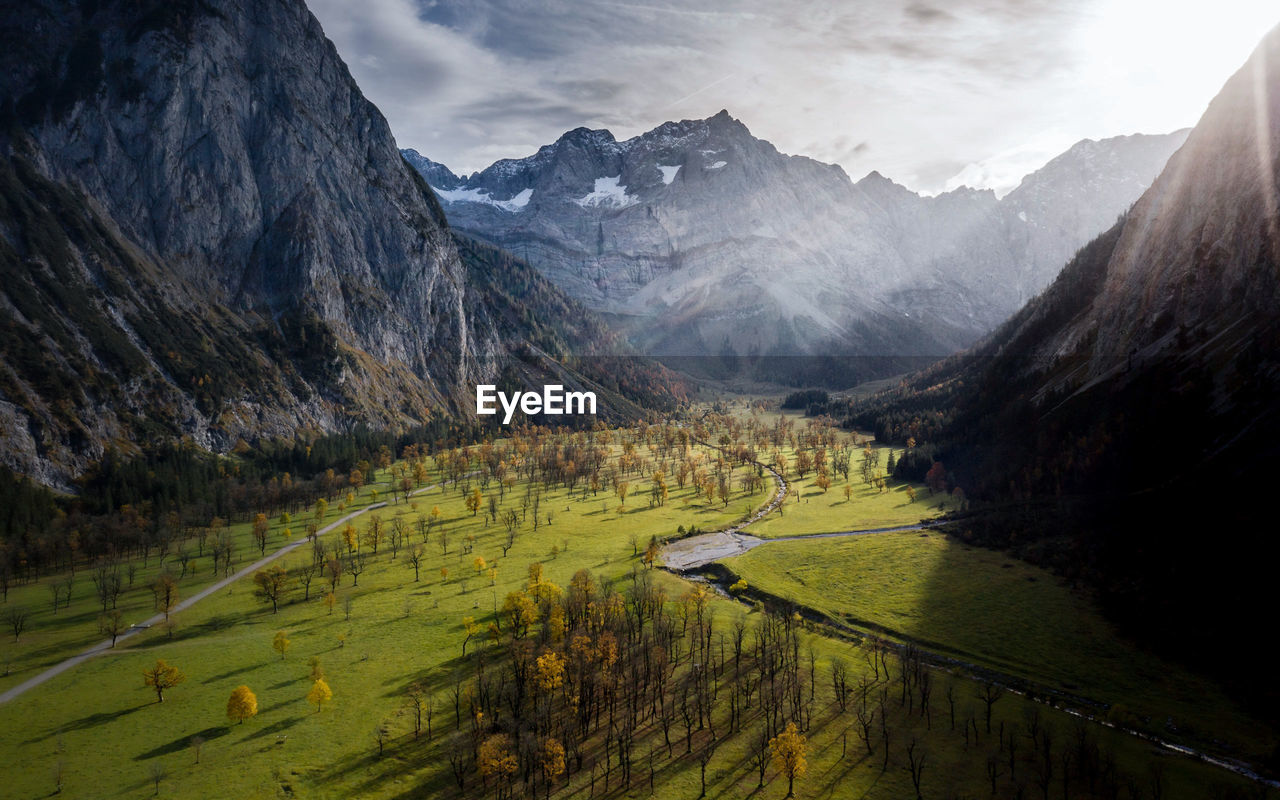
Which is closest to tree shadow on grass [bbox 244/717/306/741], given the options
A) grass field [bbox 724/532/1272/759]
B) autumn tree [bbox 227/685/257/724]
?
autumn tree [bbox 227/685/257/724]

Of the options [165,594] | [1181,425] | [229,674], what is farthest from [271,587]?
[1181,425]

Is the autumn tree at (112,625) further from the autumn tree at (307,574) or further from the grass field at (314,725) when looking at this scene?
the autumn tree at (307,574)

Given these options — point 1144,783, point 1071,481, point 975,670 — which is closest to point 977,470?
point 1071,481

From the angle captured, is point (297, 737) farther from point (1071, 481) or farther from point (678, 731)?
point (1071, 481)

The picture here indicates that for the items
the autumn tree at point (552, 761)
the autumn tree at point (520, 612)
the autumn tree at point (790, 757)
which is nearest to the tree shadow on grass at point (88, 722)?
the autumn tree at point (520, 612)

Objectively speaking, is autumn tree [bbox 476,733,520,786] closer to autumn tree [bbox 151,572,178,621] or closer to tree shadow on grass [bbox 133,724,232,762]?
tree shadow on grass [bbox 133,724,232,762]

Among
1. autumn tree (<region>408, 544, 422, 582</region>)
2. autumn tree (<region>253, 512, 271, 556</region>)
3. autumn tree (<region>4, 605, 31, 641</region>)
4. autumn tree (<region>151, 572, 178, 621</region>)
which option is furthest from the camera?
autumn tree (<region>253, 512, 271, 556</region>)
